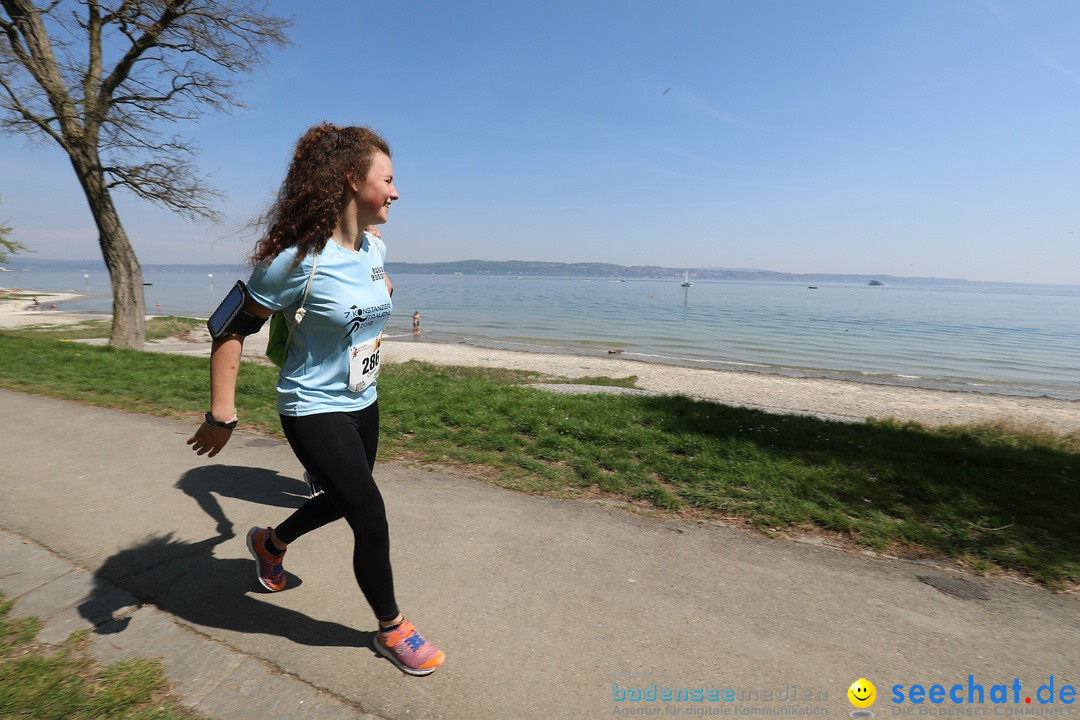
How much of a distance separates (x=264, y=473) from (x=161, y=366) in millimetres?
5954

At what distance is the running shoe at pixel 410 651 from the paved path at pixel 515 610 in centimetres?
5

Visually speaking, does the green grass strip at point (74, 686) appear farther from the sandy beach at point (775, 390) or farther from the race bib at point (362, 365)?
the sandy beach at point (775, 390)

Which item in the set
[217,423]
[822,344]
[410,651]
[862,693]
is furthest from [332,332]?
[822,344]

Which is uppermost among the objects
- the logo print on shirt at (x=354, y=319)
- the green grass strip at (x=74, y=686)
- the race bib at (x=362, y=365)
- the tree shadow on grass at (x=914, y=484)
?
the logo print on shirt at (x=354, y=319)

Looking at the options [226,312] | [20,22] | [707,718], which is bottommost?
[707,718]

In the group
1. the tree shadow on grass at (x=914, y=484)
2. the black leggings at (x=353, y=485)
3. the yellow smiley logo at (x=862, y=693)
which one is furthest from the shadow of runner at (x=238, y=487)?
the yellow smiley logo at (x=862, y=693)

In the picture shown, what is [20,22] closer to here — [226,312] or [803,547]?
[226,312]

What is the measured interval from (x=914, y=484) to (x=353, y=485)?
410cm

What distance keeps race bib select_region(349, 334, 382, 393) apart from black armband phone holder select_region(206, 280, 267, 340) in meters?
0.37

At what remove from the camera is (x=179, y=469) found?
4590 mm

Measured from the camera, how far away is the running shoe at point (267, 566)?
285cm

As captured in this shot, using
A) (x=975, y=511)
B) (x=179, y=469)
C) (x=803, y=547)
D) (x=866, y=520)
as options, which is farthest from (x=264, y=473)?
(x=975, y=511)

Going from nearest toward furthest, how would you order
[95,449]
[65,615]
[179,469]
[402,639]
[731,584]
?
[402,639] → [65,615] → [731,584] → [179,469] → [95,449]

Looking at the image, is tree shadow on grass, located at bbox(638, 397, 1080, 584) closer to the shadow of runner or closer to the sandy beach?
the shadow of runner
